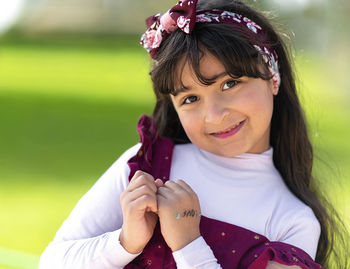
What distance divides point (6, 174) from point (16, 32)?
1177 centimetres

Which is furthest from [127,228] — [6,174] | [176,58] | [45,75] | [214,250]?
[45,75]

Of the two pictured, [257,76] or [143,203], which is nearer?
[143,203]

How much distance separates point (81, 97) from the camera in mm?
10023

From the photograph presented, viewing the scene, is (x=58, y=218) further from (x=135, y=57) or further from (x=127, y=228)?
(x=135, y=57)

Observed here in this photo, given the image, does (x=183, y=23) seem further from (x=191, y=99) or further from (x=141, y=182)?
(x=141, y=182)

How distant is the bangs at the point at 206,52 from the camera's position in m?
2.08

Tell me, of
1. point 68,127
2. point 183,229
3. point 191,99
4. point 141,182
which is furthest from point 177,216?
point 68,127

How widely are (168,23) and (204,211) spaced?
639mm

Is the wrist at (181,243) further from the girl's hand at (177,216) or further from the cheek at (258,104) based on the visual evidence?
the cheek at (258,104)

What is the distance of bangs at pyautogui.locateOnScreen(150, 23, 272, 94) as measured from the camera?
6.81 feet

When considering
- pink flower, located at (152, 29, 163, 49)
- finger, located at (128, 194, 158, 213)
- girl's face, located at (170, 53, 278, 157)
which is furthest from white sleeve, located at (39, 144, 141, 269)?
pink flower, located at (152, 29, 163, 49)

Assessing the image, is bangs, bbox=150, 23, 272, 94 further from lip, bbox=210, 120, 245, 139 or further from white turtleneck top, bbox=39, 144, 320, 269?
white turtleneck top, bbox=39, 144, 320, 269

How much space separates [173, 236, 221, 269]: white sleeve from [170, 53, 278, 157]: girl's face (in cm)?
40

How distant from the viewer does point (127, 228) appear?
76.0 inches
